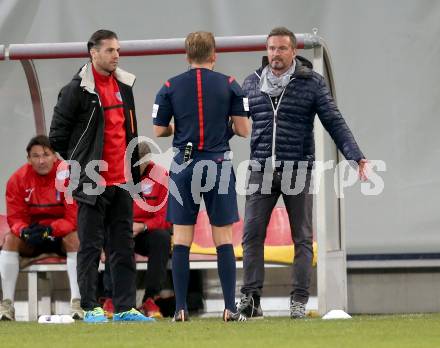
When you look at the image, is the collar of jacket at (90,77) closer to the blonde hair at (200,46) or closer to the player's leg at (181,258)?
the blonde hair at (200,46)

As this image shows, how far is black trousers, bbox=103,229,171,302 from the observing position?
917 centimetres

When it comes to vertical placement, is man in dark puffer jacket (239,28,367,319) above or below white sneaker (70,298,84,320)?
above

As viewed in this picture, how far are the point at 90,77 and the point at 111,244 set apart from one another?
0.97 metres

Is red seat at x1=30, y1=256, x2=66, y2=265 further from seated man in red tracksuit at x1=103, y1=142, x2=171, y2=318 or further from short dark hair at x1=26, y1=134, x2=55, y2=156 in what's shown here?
short dark hair at x1=26, y1=134, x2=55, y2=156

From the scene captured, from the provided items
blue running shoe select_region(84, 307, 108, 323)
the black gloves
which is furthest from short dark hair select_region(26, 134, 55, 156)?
blue running shoe select_region(84, 307, 108, 323)

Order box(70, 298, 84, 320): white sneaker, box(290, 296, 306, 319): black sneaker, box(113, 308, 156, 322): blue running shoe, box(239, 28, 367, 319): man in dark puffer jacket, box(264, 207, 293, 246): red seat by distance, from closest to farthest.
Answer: box(113, 308, 156, 322): blue running shoe
box(239, 28, 367, 319): man in dark puffer jacket
box(290, 296, 306, 319): black sneaker
box(70, 298, 84, 320): white sneaker
box(264, 207, 293, 246): red seat

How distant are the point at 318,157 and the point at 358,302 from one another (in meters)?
1.69

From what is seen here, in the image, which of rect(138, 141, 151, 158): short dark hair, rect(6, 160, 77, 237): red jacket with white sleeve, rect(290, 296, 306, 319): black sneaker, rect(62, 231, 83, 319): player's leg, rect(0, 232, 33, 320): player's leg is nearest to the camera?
rect(290, 296, 306, 319): black sneaker

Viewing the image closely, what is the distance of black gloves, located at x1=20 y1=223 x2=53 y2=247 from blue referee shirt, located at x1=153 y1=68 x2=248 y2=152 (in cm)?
195

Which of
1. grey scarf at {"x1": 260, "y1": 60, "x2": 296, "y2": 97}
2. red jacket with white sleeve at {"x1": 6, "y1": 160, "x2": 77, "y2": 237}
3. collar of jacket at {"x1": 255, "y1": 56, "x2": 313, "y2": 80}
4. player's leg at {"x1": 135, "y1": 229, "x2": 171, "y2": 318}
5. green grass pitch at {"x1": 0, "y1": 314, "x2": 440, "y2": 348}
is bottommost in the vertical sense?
green grass pitch at {"x1": 0, "y1": 314, "x2": 440, "y2": 348}

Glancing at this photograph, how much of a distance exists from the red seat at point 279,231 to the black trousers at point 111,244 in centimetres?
199

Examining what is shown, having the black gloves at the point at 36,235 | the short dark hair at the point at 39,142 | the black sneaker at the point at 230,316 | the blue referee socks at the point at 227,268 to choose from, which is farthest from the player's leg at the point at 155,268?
the blue referee socks at the point at 227,268

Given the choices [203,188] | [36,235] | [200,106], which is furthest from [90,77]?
[36,235]

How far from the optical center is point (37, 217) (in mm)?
9320
